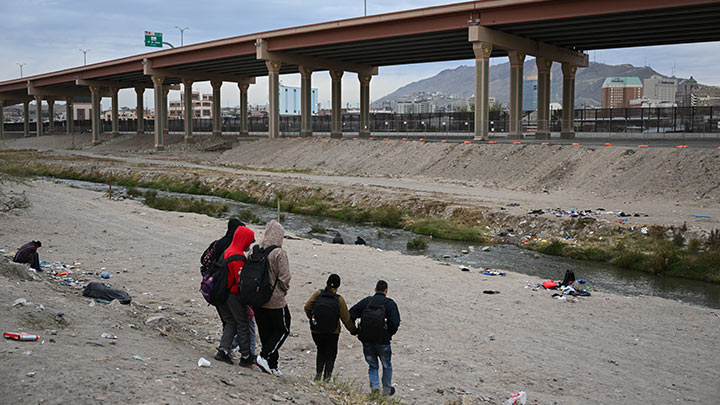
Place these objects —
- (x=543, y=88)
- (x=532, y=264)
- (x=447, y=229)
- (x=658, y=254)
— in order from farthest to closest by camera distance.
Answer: (x=543, y=88) → (x=447, y=229) → (x=532, y=264) → (x=658, y=254)

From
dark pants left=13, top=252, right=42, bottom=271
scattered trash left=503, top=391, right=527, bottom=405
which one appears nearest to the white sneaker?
scattered trash left=503, top=391, right=527, bottom=405

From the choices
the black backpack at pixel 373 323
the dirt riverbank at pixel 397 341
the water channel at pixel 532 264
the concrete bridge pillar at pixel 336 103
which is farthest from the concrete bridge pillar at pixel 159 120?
the black backpack at pixel 373 323

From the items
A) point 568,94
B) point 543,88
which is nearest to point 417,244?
point 543,88

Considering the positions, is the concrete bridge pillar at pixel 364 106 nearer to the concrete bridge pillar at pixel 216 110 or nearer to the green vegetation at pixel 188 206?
the concrete bridge pillar at pixel 216 110

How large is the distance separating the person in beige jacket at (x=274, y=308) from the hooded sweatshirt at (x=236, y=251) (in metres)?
0.27

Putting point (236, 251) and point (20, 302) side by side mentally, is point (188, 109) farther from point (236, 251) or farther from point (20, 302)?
point (236, 251)

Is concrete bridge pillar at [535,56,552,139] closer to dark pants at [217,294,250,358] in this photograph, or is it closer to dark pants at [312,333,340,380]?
dark pants at [312,333,340,380]

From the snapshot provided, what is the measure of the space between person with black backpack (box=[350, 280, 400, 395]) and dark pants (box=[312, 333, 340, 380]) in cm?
38

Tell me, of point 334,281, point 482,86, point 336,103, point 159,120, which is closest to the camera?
point 334,281

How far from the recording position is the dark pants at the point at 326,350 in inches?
316

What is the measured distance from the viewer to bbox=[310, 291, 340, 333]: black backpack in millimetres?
7801

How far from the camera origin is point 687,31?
135ft

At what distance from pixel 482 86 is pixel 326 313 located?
1434 inches

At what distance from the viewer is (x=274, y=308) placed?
767cm
